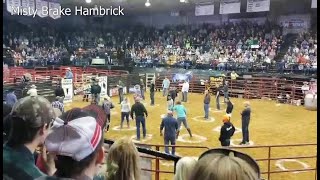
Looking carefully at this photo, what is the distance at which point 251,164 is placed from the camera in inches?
71.5

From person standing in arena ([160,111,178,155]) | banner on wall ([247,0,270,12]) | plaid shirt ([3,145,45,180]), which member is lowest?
person standing in arena ([160,111,178,155])

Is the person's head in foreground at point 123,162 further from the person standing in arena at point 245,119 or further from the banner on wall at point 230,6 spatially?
the banner on wall at point 230,6

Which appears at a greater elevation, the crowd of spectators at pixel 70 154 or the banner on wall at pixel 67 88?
the crowd of spectators at pixel 70 154

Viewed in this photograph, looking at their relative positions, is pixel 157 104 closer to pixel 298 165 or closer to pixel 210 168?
pixel 298 165

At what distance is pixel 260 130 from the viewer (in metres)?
15.0

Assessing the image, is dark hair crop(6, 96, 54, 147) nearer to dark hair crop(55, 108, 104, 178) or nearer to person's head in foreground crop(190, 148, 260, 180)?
dark hair crop(55, 108, 104, 178)

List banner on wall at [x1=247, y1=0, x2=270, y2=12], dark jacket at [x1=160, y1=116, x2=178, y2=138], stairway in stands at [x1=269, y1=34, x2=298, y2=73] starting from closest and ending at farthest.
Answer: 1. dark jacket at [x1=160, y1=116, x2=178, y2=138]
2. banner on wall at [x1=247, y1=0, x2=270, y2=12]
3. stairway in stands at [x1=269, y1=34, x2=298, y2=73]

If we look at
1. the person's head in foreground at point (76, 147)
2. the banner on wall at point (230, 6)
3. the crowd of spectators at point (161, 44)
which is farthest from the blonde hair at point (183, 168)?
the banner on wall at point (230, 6)

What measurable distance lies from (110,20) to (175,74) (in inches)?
494

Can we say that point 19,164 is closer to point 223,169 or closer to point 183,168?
point 183,168

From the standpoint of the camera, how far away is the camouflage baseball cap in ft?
8.39

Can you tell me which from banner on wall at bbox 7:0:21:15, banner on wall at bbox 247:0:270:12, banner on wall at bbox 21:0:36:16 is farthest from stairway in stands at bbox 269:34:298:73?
banner on wall at bbox 7:0:21:15

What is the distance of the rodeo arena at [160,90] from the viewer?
2482 mm

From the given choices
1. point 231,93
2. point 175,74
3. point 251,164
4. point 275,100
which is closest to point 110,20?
point 175,74
